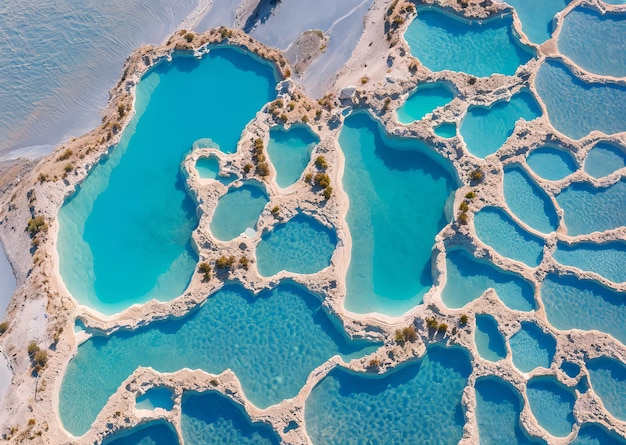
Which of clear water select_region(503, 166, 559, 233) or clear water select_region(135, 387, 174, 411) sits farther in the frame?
clear water select_region(503, 166, 559, 233)

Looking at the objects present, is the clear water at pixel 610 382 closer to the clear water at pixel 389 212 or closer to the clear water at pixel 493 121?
the clear water at pixel 389 212

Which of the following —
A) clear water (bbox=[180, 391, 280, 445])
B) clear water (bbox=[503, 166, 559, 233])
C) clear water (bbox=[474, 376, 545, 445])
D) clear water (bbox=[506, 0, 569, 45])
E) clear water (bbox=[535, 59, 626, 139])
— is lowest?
clear water (bbox=[180, 391, 280, 445])

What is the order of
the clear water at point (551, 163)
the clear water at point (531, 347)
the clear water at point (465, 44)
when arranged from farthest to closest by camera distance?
the clear water at point (465, 44) < the clear water at point (551, 163) < the clear water at point (531, 347)

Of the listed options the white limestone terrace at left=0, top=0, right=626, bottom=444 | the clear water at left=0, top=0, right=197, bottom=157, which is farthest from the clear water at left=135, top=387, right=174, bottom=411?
the clear water at left=0, top=0, right=197, bottom=157

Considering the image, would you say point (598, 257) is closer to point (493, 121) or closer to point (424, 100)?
point (493, 121)

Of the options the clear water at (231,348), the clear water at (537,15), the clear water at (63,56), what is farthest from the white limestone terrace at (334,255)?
the clear water at (63,56)

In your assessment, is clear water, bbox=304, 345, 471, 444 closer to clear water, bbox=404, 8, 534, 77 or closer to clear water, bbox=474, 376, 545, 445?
clear water, bbox=474, 376, 545, 445

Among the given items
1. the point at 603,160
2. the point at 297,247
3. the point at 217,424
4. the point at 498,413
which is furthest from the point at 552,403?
the point at 217,424
